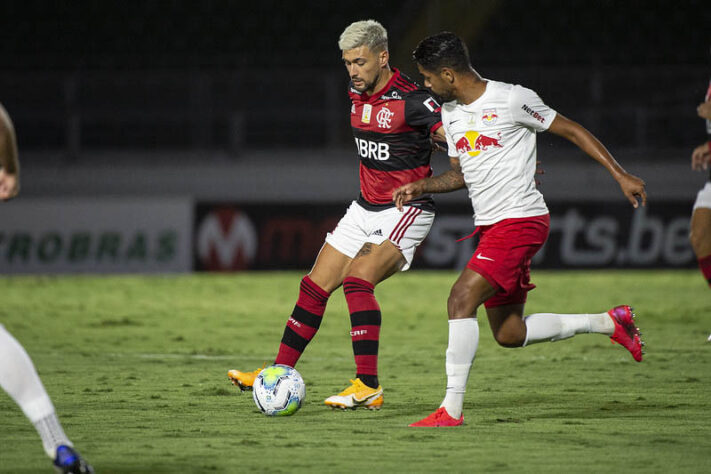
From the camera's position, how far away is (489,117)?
18.2 ft

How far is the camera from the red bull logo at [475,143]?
220 inches

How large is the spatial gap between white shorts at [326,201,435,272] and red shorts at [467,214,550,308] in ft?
2.26

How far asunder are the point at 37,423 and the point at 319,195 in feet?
48.0

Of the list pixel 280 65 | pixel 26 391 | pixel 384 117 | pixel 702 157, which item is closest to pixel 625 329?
pixel 702 157

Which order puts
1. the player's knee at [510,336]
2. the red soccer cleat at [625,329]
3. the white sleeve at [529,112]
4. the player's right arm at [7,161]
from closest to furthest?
the player's right arm at [7,161] → the white sleeve at [529,112] → the player's knee at [510,336] → the red soccer cleat at [625,329]

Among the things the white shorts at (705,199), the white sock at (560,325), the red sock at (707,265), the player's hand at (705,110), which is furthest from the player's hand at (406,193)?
the red sock at (707,265)

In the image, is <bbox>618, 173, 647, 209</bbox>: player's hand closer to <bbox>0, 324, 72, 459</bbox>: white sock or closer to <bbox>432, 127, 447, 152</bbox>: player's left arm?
<bbox>432, 127, 447, 152</bbox>: player's left arm

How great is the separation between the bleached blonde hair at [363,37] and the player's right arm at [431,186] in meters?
0.86

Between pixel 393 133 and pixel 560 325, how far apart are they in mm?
1446

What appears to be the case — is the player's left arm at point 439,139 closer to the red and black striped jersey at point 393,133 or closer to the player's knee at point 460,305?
the red and black striped jersey at point 393,133

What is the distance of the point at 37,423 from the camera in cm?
403

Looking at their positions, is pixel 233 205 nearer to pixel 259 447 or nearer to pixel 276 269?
pixel 276 269

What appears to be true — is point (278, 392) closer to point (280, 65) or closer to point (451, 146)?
point (451, 146)

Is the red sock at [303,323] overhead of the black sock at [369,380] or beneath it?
overhead
